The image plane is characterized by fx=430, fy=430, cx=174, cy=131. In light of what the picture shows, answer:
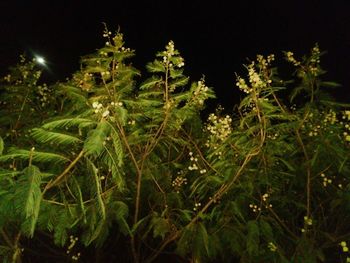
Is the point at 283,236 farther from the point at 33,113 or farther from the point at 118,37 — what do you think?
the point at 33,113

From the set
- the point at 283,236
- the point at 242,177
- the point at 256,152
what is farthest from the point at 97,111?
the point at 283,236

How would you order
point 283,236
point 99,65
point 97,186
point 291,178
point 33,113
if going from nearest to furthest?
point 97,186, point 99,65, point 283,236, point 291,178, point 33,113

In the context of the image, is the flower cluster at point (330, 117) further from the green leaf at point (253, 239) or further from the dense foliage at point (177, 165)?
the green leaf at point (253, 239)

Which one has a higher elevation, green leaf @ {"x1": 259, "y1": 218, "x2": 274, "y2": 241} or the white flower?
the white flower

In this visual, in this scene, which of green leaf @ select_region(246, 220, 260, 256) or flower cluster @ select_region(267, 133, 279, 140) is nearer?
green leaf @ select_region(246, 220, 260, 256)

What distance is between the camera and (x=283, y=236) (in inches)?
245

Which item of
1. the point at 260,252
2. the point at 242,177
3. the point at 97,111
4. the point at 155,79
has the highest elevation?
the point at 155,79

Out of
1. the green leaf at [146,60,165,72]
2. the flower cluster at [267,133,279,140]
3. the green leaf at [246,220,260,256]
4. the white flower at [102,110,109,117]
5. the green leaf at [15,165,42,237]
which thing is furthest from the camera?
the flower cluster at [267,133,279,140]

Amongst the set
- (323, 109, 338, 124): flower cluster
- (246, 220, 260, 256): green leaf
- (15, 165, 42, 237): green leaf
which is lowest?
(246, 220, 260, 256): green leaf

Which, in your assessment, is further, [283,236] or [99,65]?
[283,236]

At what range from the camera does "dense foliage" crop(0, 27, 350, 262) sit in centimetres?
442

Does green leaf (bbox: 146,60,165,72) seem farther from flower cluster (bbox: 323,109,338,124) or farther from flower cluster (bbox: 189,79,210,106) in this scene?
flower cluster (bbox: 323,109,338,124)

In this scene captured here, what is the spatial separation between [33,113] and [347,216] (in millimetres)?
5527

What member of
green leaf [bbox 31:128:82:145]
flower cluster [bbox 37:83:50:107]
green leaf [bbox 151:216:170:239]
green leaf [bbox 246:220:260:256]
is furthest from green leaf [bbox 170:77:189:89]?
flower cluster [bbox 37:83:50:107]
